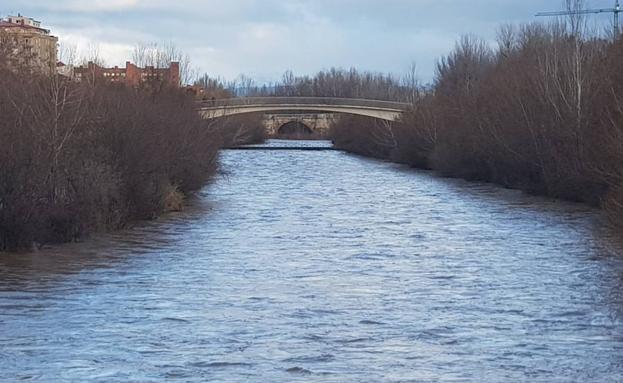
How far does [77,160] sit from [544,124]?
62.7 feet

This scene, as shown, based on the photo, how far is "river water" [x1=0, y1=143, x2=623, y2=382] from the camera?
34.3 ft

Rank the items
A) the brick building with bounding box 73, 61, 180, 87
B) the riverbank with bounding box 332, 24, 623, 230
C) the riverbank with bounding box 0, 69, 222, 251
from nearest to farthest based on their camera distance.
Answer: the riverbank with bounding box 0, 69, 222, 251
the riverbank with bounding box 332, 24, 623, 230
the brick building with bounding box 73, 61, 180, 87

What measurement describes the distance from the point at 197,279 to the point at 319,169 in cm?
4199

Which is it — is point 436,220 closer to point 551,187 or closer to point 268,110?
point 551,187

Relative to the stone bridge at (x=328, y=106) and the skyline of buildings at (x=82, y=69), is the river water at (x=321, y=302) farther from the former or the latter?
the stone bridge at (x=328, y=106)

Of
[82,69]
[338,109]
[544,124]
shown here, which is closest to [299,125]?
[338,109]

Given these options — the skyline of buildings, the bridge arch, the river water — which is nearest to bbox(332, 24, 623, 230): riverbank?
the river water

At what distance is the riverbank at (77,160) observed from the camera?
19.7 metres

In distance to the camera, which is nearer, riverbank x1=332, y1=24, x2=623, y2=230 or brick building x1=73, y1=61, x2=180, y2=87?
riverbank x1=332, y1=24, x2=623, y2=230

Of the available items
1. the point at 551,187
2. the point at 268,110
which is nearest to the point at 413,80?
the point at 268,110

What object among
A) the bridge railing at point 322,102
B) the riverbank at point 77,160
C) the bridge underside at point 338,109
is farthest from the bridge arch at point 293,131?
the riverbank at point 77,160

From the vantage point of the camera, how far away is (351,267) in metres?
18.3

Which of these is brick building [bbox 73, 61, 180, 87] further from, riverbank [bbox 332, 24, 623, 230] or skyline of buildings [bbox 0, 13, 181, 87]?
riverbank [bbox 332, 24, 623, 230]

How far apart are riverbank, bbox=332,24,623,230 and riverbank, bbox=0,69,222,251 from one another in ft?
34.5
